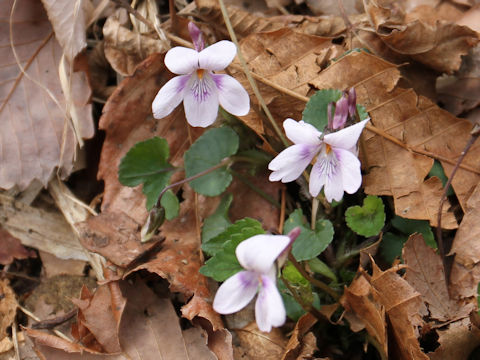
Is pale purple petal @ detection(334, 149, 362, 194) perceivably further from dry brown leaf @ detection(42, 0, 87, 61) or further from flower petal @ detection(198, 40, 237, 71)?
dry brown leaf @ detection(42, 0, 87, 61)

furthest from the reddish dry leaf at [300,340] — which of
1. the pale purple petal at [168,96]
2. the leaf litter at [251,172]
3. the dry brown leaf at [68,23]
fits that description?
the dry brown leaf at [68,23]

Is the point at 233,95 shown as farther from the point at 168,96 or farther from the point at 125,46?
the point at 125,46

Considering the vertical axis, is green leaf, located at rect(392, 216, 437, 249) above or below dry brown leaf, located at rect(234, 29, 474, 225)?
below

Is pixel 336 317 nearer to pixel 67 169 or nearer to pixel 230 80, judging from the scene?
pixel 230 80

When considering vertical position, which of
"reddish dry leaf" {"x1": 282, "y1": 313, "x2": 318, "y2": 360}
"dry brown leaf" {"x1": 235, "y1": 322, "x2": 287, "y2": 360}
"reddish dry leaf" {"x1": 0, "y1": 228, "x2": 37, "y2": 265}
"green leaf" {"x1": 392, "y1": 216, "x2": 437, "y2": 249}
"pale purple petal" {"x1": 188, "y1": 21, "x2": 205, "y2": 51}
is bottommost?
"dry brown leaf" {"x1": 235, "y1": 322, "x2": 287, "y2": 360}

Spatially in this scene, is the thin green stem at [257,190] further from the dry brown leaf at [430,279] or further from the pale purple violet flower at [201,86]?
the dry brown leaf at [430,279]

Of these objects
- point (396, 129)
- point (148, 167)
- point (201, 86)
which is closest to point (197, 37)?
point (201, 86)

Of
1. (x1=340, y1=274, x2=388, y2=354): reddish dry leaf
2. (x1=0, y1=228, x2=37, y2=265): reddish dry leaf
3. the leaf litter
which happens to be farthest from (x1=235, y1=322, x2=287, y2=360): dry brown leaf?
(x1=0, y1=228, x2=37, y2=265): reddish dry leaf

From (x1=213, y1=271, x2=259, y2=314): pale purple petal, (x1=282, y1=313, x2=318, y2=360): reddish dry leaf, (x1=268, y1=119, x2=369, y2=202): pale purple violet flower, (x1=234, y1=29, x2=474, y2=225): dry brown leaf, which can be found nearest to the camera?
(x1=213, y1=271, x2=259, y2=314): pale purple petal
